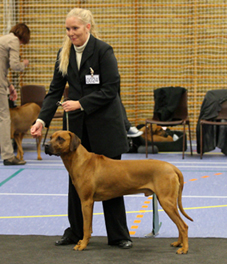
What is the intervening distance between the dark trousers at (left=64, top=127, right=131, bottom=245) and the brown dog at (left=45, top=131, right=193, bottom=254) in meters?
0.19

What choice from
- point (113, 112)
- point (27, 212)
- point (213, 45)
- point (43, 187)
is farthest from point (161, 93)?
point (113, 112)

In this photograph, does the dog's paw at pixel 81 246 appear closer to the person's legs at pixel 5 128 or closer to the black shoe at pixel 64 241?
the black shoe at pixel 64 241

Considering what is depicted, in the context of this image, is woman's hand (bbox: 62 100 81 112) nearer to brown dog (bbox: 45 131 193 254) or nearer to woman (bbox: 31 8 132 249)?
woman (bbox: 31 8 132 249)

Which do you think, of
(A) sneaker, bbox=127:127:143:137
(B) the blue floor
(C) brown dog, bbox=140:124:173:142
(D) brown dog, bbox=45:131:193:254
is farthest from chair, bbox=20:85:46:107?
(D) brown dog, bbox=45:131:193:254

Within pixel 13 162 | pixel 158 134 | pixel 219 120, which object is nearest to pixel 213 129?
pixel 219 120

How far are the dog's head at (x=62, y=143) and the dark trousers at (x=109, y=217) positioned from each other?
0.87 ft

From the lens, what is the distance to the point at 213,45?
9289 millimetres

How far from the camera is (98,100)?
114 inches

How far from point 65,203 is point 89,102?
1.78 metres

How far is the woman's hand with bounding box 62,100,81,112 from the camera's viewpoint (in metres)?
2.84

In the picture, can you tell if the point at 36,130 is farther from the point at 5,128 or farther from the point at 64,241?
the point at 5,128

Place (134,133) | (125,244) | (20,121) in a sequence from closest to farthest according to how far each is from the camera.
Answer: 1. (125,244)
2. (20,121)
3. (134,133)

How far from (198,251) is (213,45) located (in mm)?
7170

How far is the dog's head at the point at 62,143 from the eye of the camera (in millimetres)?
2771
